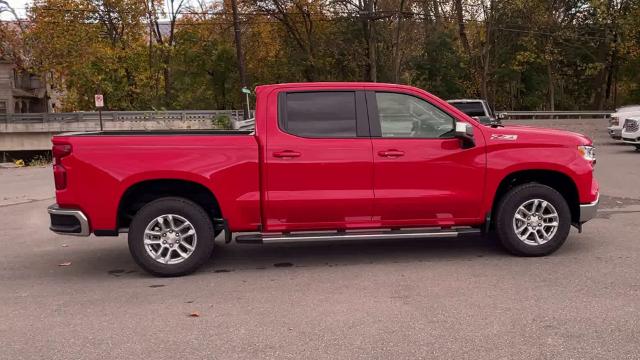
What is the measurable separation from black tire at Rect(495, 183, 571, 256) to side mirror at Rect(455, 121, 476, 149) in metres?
0.71

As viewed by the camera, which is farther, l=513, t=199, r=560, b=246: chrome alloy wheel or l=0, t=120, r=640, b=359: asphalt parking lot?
l=513, t=199, r=560, b=246: chrome alloy wheel

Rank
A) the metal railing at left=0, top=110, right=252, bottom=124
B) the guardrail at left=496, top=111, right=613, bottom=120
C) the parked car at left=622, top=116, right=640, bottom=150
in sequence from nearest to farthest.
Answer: the parked car at left=622, top=116, right=640, bottom=150
the guardrail at left=496, top=111, right=613, bottom=120
the metal railing at left=0, top=110, right=252, bottom=124

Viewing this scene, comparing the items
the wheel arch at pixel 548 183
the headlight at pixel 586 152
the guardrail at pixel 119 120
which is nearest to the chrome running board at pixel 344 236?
the wheel arch at pixel 548 183

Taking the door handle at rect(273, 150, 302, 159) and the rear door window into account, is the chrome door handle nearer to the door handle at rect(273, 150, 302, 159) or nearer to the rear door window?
the rear door window

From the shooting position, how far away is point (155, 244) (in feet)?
18.2

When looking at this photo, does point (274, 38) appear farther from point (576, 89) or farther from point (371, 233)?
point (371, 233)

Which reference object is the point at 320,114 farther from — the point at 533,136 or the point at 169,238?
the point at 533,136

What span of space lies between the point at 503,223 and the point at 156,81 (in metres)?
42.4

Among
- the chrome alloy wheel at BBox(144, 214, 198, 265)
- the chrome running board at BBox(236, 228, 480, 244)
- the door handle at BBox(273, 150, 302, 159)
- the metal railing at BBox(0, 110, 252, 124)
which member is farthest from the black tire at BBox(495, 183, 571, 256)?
the metal railing at BBox(0, 110, 252, 124)

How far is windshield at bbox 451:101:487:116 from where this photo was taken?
17.2 metres

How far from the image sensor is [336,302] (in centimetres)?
474

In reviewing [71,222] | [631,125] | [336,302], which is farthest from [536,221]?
[631,125]

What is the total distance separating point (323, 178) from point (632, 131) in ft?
52.8

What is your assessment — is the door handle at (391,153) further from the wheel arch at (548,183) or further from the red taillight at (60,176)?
the red taillight at (60,176)
